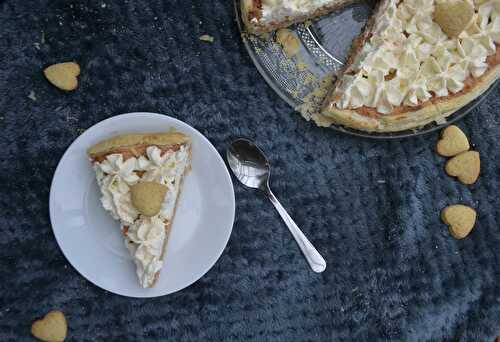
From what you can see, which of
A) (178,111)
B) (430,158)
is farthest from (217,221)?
(430,158)

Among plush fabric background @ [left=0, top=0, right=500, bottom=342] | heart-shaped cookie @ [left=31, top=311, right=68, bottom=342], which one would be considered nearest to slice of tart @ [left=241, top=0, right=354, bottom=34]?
plush fabric background @ [left=0, top=0, right=500, bottom=342]

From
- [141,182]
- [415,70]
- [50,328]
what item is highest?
[415,70]

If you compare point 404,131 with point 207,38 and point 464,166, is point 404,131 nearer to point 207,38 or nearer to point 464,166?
point 464,166

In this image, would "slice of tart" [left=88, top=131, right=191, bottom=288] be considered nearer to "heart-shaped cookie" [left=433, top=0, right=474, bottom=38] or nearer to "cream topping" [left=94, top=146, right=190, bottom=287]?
"cream topping" [left=94, top=146, right=190, bottom=287]

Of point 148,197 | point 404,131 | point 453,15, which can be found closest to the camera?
point 148,197

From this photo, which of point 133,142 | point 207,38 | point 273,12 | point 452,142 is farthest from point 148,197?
point 452,142

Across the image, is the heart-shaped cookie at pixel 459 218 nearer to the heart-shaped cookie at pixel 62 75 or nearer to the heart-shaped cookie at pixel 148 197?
the heart-shaped cookie at pixel 148 197
